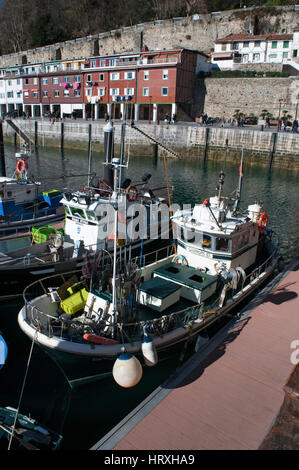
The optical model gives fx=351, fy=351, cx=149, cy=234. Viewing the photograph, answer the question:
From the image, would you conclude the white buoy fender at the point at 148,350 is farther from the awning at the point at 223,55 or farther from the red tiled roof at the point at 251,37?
the awning at the point at 223,55

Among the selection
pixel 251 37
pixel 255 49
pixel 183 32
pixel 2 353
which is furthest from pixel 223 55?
pixel 2 353

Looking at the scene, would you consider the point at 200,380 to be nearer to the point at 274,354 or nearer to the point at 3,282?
the point at 274,354

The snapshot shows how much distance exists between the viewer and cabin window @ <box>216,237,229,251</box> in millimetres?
11156

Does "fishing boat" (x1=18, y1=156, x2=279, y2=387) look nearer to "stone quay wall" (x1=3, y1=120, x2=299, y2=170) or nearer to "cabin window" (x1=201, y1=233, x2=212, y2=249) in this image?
"cabin window" (x1=201, y1=233, x2=212, y2=249)

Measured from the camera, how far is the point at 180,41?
66.2 m

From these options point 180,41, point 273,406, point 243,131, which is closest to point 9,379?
point 273,406

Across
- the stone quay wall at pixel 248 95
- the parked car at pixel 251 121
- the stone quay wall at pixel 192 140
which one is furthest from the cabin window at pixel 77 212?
the parked car at pixel 251 121

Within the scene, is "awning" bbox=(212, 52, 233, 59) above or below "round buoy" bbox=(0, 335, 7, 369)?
above

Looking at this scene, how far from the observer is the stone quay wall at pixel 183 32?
58344mm

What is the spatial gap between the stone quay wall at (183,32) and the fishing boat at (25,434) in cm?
6631

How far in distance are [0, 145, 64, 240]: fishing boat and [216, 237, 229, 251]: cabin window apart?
879 cm

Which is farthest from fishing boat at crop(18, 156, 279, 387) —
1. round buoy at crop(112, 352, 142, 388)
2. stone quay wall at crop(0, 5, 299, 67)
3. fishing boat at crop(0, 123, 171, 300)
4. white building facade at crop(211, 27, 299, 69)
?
stone quay wall at crop(0, 5, 299, 67)

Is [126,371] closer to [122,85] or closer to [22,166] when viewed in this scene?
[22,166]
